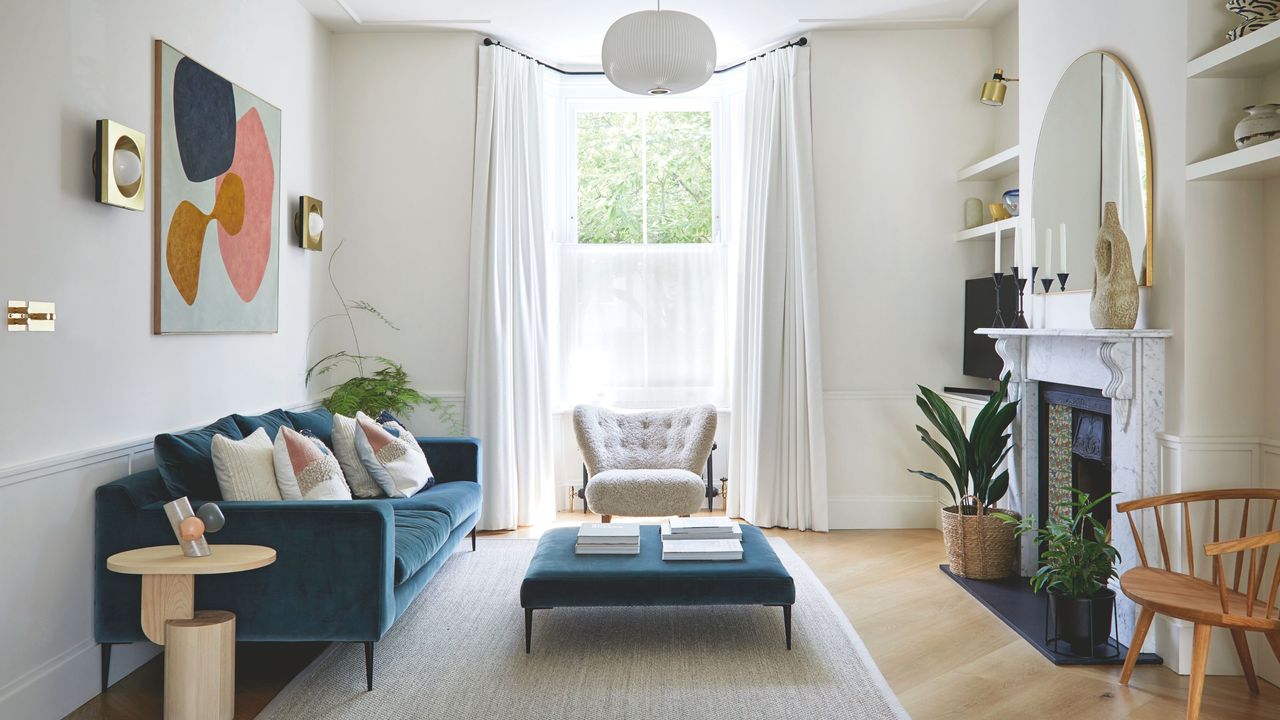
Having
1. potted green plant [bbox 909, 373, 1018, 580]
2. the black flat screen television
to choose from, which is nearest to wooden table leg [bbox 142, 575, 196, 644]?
potted green plant [bbox 909, 373, 1018, 580]

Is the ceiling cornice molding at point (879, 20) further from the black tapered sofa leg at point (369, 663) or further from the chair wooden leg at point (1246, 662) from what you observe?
the black tapered sofa leg at point (369, 663)

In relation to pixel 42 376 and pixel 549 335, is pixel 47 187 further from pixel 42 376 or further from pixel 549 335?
pixel 549 335

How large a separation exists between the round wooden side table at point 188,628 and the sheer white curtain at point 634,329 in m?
3.17

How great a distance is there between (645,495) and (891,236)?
7.00 feet

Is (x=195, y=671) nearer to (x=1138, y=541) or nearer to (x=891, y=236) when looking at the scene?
(x=1138, y=541)

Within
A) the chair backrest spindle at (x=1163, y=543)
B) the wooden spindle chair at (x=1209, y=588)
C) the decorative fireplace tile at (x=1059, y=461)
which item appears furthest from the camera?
the decorative fireplace tile at (x=1059, y=461)

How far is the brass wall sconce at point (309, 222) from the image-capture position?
476cm

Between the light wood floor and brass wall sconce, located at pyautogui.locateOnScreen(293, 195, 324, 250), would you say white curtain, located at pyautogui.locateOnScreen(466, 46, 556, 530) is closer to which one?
brass wall sconce, located at pyautogui.locateOnScreen(293, 195, 324, 250)

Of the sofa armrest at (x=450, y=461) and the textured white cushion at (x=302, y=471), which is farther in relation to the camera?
the sofa armrest at (x=450, y=461)

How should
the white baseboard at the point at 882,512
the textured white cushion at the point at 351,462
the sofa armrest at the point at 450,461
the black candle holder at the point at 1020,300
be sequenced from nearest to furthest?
the textured white cushion at the point at 351,462 < the black candle holder at the point at 1020,300 < the sofa armrest at the point at 450,461 < the white baseboard at the point at 882,512

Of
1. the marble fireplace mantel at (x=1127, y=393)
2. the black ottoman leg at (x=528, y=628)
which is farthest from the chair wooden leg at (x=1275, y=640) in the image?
the black ottoman leg at (x=528, y=628)

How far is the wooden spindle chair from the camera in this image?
8.22ft

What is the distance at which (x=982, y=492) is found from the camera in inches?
167

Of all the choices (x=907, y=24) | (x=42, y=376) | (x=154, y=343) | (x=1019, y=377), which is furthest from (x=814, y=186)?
(x=42, y=376)
